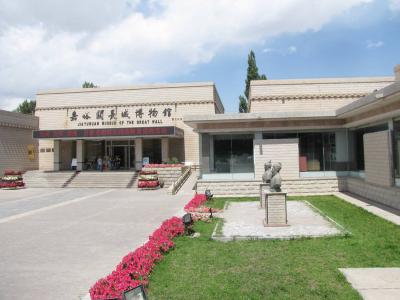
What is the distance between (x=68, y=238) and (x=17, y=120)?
24.1 metres

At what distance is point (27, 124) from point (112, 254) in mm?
27097

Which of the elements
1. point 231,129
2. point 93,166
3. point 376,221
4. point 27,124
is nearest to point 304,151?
point 231,129

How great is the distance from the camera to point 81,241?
9.95 metres

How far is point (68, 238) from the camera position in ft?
33.9

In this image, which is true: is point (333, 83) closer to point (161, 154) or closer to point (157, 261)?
point (161, 154)

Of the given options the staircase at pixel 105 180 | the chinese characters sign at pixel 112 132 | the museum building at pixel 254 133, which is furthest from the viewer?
the chinese characters sign at pixel 112 132

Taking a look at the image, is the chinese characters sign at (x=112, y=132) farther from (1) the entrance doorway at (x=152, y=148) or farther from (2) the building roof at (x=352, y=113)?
(2) the building roof at (x=352, y=113)

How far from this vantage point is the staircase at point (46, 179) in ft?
89.2

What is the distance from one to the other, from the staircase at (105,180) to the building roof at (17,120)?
782 centimetres

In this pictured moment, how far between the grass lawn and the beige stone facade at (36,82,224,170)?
812 inches

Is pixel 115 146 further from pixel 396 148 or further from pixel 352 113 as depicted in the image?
pixel 396 148

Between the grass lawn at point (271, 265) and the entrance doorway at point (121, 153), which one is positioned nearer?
the grass lawn at point (271, 265)

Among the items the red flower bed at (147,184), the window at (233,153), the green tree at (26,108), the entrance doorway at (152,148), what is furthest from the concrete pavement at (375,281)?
the green tree at (26,108)

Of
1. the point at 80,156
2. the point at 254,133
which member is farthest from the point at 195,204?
the point at 80,156
